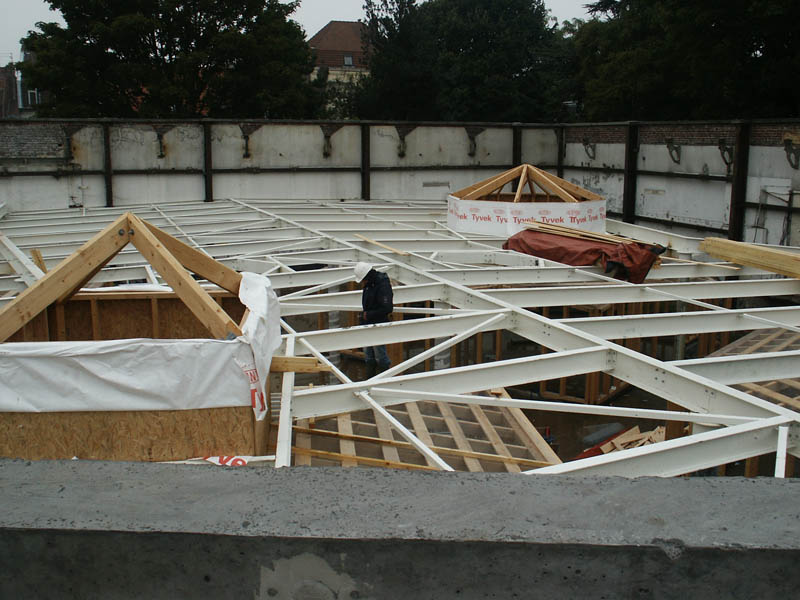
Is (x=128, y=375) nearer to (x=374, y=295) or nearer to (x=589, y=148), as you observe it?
(x=374, y=295)

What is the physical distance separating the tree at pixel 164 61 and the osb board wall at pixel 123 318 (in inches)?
1167

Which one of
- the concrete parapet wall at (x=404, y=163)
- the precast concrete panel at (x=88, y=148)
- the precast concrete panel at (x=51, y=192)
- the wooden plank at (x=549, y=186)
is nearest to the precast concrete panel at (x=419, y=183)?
the concrete parapet wall at (x=404, y=163)

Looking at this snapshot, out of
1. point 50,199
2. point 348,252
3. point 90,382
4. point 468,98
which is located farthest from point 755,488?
point 468,98

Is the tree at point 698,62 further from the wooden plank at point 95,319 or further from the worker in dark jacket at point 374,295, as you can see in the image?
the wooden plank at point 95,319

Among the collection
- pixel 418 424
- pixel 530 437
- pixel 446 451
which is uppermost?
pixel 446 451

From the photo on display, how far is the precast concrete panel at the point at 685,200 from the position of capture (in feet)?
65.3

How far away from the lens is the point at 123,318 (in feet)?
28.3

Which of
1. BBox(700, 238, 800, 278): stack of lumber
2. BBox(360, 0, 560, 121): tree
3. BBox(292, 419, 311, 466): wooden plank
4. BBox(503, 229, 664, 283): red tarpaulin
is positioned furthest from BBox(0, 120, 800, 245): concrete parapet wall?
BBox(360, 0, 560, 121): tree

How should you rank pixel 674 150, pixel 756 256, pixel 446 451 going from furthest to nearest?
1. pixel 674 150
2. pixel 756 256
3. pixel 446 451

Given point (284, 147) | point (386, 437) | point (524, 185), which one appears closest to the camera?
point (386, 437)

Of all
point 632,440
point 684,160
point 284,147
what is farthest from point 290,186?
point 632,440

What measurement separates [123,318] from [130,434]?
121 inches

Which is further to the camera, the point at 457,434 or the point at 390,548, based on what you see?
the point at 457,434

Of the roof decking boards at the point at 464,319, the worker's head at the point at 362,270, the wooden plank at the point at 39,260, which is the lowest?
the roof decking boards at the point at 464,319
